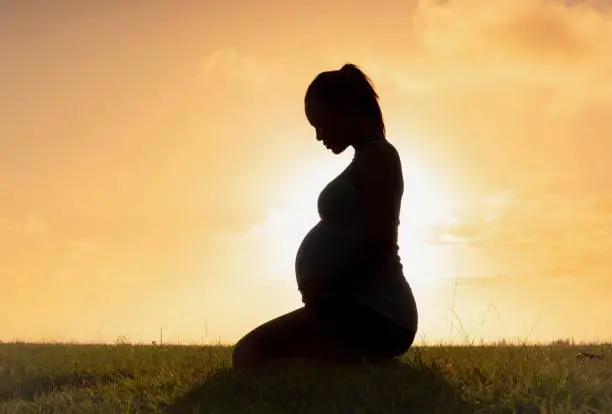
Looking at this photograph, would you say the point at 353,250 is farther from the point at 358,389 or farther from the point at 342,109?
the point at 342,109

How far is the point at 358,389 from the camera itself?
6797 mm

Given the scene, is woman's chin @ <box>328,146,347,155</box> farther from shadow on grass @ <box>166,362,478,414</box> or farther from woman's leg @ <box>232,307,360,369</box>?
shadow on grass @ <box>166,362,478,414</box>


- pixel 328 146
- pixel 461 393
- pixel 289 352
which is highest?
pixel 328 146

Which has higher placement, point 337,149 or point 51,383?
point 337,149

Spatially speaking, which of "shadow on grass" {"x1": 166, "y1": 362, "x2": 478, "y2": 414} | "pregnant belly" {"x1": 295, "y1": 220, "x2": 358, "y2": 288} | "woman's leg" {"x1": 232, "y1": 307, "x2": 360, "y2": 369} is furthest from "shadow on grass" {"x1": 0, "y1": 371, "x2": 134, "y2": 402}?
"pregnant belly" {"x1": 295, "y1": 220, "x2": 358, "y2": 288}

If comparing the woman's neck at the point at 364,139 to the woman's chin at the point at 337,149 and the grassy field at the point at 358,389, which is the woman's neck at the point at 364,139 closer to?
the woman's chin at the point at 337,149

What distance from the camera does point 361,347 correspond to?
7637 millimetres

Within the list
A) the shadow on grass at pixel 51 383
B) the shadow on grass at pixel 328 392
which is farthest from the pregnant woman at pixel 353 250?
the shadow on grass at pixel 51 383

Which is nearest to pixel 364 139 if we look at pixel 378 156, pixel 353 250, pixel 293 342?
pixel 378 156

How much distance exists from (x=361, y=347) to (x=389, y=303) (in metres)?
0.62

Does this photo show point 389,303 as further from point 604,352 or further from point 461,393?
point 604,352

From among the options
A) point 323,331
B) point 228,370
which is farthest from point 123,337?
point 323,331

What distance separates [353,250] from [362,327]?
84 centimetres

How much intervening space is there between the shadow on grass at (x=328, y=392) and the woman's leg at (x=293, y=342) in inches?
6.4
